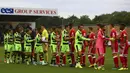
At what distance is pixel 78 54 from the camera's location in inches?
743

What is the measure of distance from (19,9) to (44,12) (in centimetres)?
360

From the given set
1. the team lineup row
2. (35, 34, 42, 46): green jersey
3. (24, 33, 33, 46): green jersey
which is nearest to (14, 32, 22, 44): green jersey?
the team lineup row

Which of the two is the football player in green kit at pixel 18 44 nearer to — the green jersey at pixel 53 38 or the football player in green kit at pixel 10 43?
the football player in green kit at pixel 10 43

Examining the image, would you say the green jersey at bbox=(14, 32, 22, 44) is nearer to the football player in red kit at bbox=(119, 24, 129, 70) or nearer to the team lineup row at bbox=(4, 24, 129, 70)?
the team lineup row at bbox=(4, 24, 129, 70)

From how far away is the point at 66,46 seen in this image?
19.6 meters

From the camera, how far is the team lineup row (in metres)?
17.8

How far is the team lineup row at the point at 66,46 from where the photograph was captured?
58.4 feet

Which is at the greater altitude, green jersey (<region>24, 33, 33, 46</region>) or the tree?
the tree

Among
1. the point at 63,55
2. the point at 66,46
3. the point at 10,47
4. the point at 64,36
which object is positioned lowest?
the point at 63,55

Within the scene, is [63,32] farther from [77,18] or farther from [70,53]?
[77,18]

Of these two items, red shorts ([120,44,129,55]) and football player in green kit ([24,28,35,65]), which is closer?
red shorts ([120,44,129,55])

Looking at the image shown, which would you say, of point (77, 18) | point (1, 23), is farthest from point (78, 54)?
point (77, 18)

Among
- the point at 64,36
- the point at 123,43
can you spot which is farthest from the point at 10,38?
the point at 123,43

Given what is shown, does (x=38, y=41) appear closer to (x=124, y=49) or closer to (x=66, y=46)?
(x=66, y=46)
